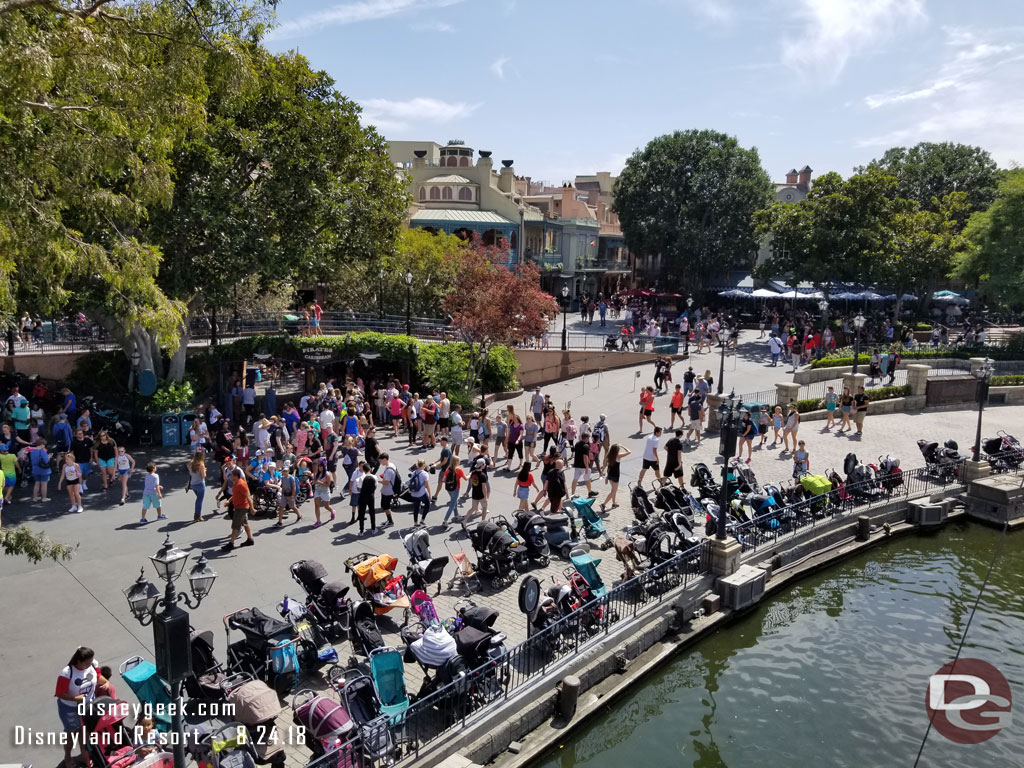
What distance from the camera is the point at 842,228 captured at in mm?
38312

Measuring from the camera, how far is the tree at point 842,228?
124ft

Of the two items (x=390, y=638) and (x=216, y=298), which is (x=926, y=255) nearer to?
(x=216, y=298)

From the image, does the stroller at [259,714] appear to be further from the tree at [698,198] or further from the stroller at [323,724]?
the tree at [698,198]

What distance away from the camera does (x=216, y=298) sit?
20219mm

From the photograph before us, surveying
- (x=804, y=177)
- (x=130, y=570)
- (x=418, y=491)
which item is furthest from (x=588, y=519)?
(x=804, y=177)

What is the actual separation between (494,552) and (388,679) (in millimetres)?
3589

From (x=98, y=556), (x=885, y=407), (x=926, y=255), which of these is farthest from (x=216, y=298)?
(x=926, y=255)

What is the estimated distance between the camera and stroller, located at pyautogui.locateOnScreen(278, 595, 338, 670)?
30.7 feet

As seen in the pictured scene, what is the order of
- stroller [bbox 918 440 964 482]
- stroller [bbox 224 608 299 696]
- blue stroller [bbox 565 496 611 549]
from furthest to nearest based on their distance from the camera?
stroller [bbox 918 440 964 482], blue stroller [bbox 565 496 611 549], stroller [bbox 224 608 299 696]

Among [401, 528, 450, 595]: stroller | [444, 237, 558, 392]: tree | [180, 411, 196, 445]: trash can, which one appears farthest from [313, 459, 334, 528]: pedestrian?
[444, 237, 558, 392]: tree

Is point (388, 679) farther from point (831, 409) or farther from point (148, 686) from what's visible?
point (831, 409)

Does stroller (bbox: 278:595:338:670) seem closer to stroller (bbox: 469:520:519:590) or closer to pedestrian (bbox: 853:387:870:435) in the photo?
stroller (bbox: 469:520:519:590)

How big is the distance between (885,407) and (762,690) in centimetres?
1823

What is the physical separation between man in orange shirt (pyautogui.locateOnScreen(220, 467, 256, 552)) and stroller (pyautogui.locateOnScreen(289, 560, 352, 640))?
281 centimetres
